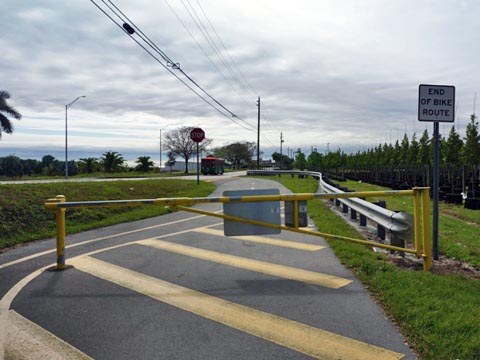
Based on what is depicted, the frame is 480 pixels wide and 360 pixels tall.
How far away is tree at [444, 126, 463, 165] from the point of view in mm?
31016

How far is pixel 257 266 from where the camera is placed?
→ 6137 mm

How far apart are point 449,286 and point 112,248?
5.59 meters

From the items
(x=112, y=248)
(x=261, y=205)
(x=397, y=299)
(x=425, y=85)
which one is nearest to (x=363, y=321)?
(x=397, y=299)

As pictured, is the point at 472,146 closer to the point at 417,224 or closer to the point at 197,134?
the point at 197,134

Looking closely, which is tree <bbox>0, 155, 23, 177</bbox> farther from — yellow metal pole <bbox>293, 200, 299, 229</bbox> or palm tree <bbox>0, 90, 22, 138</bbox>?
yellow metal pole <bbox>293, 200, 299, 229</bbox>

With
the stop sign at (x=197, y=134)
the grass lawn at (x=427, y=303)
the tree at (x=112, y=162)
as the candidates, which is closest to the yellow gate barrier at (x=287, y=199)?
the grass lawn at (x=427, y=303)

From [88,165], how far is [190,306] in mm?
55608

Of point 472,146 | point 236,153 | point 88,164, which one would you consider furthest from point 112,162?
point 236,153

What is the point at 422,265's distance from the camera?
6.10 m

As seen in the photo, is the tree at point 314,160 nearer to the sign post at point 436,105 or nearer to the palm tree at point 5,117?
the palm tree at point 5,117

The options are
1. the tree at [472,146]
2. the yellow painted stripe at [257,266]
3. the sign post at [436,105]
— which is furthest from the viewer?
the tree at [472,146]

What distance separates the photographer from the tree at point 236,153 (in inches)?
4574

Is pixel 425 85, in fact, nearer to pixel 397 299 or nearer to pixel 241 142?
pixel 397 299

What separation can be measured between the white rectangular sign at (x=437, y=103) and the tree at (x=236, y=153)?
110 meters
